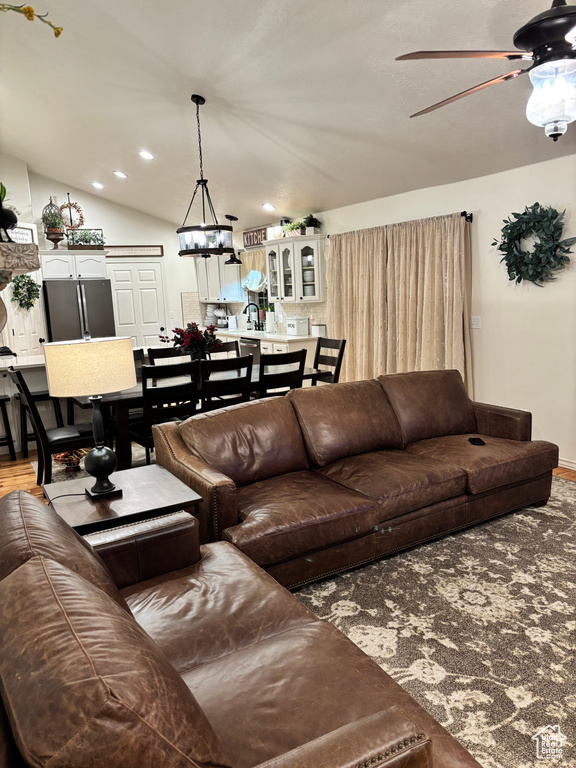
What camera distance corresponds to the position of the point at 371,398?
11.1 feet

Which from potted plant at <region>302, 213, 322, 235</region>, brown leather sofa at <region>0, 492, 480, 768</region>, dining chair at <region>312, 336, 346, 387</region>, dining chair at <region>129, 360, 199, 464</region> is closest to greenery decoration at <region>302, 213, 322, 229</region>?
potted plant at <region>302, 213, 322, 235</region>

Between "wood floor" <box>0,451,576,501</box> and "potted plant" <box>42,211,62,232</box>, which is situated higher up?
"potted plant" <box>42,211,62,232</box>

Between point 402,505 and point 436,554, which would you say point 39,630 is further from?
point 436,554

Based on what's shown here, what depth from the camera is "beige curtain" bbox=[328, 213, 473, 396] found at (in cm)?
482

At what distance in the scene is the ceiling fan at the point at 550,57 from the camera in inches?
70.9

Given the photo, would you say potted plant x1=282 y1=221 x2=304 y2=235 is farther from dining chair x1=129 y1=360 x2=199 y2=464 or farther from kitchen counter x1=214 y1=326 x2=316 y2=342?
dining chair x1=129 y1=360 x2=199 y2=464

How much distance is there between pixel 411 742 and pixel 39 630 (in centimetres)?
70

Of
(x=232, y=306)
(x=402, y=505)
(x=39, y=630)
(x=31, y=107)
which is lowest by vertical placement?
(x=402, y=505)

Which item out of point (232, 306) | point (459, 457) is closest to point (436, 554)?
point (459, 457)

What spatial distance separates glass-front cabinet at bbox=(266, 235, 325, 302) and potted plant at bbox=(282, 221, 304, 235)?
100mm

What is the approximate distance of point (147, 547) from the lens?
1.89 m

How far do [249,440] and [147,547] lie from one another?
3.59 ft

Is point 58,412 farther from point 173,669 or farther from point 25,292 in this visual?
point 173,669

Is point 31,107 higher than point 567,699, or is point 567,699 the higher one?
point 31,107
